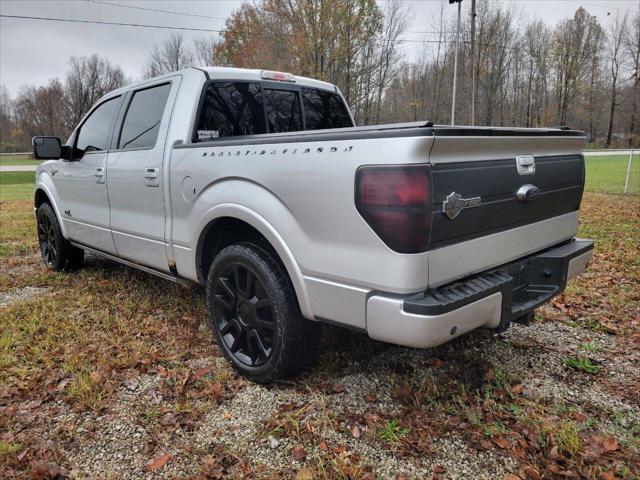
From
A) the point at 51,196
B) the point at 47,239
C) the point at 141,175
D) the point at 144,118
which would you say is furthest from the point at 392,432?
the point at 47,239

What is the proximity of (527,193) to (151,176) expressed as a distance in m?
2.54

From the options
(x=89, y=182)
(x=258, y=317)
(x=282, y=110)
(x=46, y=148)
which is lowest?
(x=258, y=317)

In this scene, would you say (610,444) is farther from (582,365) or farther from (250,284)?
(250,284)

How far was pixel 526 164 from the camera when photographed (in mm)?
2600

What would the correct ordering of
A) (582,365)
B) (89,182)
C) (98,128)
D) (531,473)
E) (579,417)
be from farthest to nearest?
(98,128) → (89,182) → (582,365) → (579,417) → (531,473)

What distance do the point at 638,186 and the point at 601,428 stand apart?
46.9 feet

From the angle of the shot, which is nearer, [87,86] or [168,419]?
[168,419]

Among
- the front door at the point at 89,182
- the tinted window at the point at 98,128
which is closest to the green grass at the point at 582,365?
the front door at the point at 89,182

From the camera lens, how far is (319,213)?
2.29 meters

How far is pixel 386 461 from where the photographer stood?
Result: 2.23m

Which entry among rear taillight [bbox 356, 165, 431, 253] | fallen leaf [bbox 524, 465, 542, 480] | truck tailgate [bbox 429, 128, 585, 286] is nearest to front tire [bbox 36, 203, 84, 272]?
rear taillight [bbox 356, 165, 431, 253]

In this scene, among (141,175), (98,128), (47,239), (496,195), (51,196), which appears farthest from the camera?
(47,239)

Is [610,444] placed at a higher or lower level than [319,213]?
lower

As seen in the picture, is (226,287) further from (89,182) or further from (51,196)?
(51,196)
